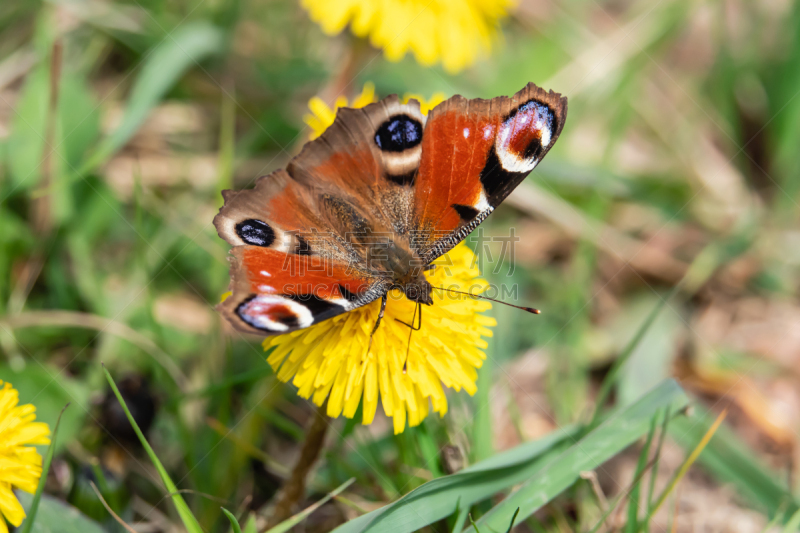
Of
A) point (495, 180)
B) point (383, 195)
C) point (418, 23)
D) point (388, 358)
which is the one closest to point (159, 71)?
point (418, 23)

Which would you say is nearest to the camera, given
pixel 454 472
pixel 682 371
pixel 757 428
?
pixel 454 472

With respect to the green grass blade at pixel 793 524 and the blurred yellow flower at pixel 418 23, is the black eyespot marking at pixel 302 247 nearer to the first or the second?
the blurred yellow flower at pixel 418 23

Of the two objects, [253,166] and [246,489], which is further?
[253,166]

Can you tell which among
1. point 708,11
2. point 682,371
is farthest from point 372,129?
point 708,11

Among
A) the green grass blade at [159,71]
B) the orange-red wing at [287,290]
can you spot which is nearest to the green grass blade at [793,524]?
the orange-red wing at [287,290]

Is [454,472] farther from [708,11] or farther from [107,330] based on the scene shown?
[708,11]

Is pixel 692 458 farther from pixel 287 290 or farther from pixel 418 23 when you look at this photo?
pixel 418 23

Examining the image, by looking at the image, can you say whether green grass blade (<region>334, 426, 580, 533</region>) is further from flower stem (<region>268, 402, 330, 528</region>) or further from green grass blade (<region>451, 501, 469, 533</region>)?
flower stem (<region>268, 402, 330, 528</region>)
